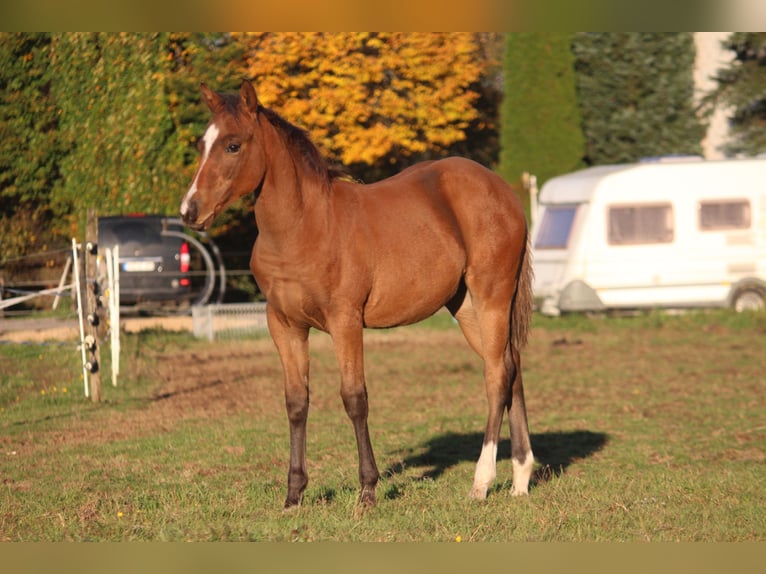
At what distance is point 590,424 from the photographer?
1053 centimetres

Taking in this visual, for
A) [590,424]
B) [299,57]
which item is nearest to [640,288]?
[299,57]

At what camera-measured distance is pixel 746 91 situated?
27.0 meters

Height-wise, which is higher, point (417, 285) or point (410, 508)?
point (417, 285)

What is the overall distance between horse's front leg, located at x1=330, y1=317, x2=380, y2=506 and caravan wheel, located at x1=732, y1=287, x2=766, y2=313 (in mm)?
15950

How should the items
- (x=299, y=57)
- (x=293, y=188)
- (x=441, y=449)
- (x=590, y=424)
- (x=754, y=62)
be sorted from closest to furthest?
(x=293, y=188), (x=441, y=449), (x=590, y=424), (x=299, y=57), (x=754, y=62)

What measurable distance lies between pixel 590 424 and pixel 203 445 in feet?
12.4

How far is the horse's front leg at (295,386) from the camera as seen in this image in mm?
6387

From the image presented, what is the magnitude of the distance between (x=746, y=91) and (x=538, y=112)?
6.15 m

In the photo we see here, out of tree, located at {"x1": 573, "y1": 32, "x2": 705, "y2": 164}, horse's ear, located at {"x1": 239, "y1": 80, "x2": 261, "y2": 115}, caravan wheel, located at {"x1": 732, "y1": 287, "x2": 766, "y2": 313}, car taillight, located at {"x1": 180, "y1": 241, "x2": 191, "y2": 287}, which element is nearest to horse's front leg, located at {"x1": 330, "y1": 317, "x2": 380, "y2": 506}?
horse's ear, located at {"x1": 239, "y1": 80, "x2": 261, "y2": 115}

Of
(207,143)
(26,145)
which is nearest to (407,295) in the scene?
(207,143)

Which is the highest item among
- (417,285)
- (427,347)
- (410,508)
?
(417,285)

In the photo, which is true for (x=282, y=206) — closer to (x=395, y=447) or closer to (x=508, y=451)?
(x=395, y=447)

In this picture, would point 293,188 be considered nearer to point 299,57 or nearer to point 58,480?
point 58,480

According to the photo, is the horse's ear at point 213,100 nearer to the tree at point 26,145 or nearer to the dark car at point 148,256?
the tree at point 26,145
